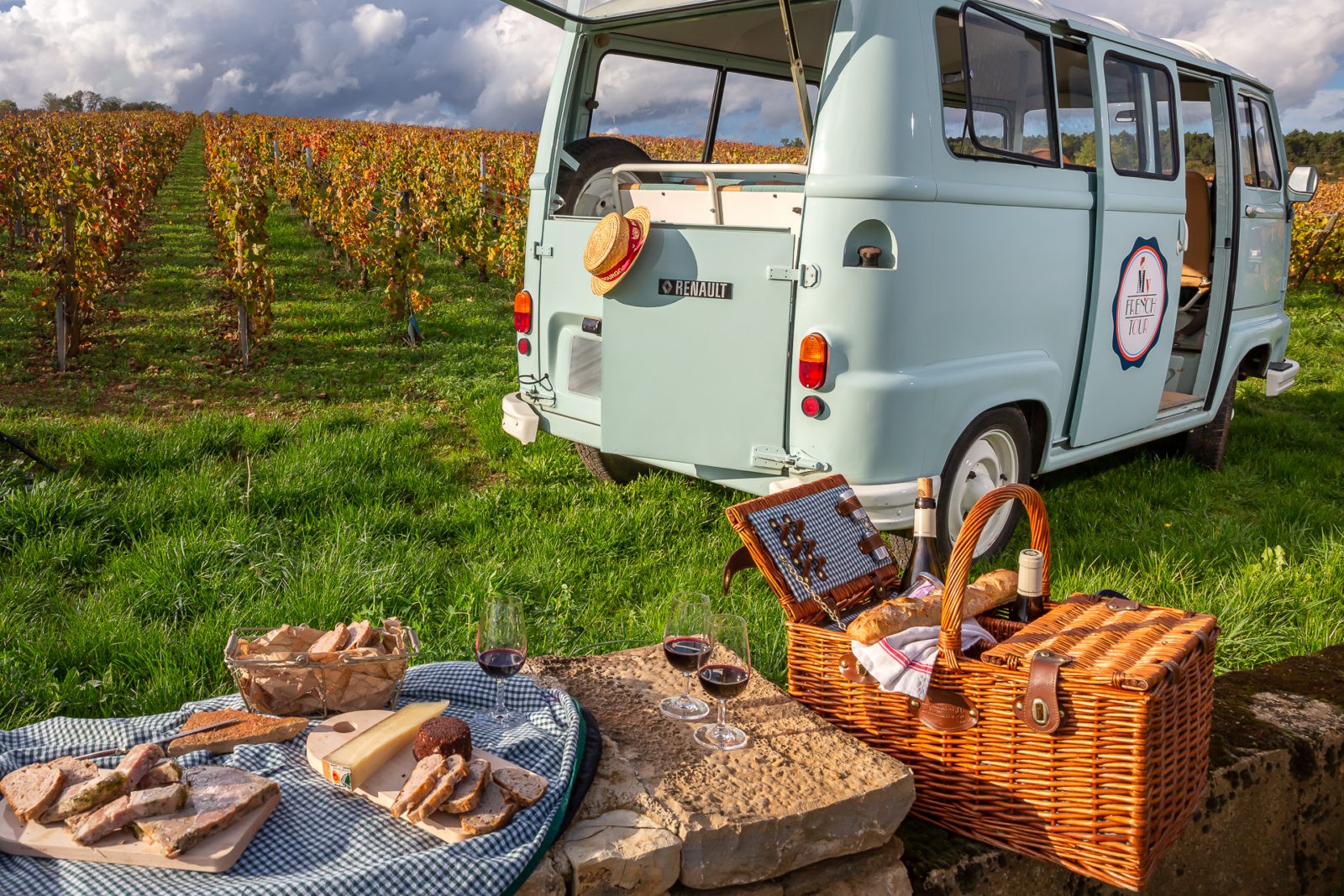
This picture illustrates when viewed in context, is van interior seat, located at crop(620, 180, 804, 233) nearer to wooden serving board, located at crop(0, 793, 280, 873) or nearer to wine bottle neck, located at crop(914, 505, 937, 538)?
wine bottle neck, located at crop(914, 505, 937, 538)

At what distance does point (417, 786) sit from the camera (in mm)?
Answer: 1859

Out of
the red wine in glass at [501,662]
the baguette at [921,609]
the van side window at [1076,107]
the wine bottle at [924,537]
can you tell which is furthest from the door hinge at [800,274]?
the red wine in glass at [501,662]

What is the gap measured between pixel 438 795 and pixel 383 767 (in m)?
0.21

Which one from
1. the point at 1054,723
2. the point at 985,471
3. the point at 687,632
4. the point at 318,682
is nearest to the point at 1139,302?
the point at 985,471

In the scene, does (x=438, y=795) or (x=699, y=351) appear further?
(x=699, y=351)

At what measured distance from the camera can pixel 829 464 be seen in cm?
388

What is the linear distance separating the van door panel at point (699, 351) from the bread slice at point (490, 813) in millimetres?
2316

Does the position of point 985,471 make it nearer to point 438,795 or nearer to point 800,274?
point 800,274

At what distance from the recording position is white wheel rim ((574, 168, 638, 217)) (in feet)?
16.4

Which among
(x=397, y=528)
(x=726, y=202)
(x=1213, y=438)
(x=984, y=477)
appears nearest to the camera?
(x=984, y=477)

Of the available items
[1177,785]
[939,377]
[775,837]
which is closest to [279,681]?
[775,837]

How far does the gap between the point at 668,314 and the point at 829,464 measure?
910 millimetres

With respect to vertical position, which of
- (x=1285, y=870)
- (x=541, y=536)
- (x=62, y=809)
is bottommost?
(x=1285, y=870)

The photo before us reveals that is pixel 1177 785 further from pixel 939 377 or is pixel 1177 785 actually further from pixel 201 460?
pixel 201 460
